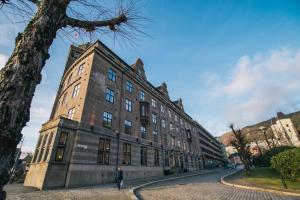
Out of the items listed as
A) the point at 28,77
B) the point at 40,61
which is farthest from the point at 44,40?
the point at 28,77

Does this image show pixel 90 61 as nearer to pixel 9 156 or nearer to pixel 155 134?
pixel 155 134

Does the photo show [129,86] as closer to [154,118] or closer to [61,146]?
[154,118]

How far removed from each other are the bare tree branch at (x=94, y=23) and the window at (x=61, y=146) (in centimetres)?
1435

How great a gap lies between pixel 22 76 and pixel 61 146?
51.0 ft

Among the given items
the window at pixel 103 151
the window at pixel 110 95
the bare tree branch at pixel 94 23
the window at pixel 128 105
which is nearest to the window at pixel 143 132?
the window at pixel 128 105

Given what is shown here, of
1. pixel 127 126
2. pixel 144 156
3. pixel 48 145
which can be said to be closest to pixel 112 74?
pixel 127 126

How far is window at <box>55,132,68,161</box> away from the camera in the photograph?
15714mm

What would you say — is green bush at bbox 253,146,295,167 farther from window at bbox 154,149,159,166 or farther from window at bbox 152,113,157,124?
window at bbox 152,113,157,124

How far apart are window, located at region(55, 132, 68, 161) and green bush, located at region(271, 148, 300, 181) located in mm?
18198

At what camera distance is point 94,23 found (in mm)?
4742

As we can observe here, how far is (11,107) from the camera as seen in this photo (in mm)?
2434

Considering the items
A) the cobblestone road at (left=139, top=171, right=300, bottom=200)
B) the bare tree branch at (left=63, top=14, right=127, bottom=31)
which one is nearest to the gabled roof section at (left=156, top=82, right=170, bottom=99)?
the cobblestone road at (left=139, top=171, right=300, bottom=200)

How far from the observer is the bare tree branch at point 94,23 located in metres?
4.40

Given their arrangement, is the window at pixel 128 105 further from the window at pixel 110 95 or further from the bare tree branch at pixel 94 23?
the bare tree branch at pixel 94 23
